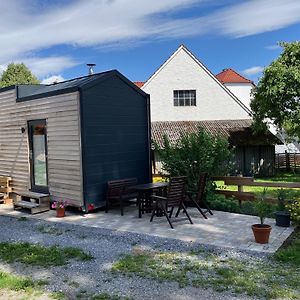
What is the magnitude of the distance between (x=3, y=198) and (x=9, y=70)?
2869 cm

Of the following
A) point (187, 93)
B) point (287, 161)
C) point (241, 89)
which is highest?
point (241, 89)

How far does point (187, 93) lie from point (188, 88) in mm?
395

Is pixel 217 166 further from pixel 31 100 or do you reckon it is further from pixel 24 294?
pixel 24 294

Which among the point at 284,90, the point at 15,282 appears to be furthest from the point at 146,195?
the point at 284,90

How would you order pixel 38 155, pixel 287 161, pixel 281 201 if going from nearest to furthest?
pixel 281 201 < pixel 38 155 < pixel 287 161

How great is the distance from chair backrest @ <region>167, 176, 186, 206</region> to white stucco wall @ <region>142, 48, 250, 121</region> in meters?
19.3

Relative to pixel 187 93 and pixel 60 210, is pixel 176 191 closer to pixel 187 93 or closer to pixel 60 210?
pixel 60 210

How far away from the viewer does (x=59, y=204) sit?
966 cm

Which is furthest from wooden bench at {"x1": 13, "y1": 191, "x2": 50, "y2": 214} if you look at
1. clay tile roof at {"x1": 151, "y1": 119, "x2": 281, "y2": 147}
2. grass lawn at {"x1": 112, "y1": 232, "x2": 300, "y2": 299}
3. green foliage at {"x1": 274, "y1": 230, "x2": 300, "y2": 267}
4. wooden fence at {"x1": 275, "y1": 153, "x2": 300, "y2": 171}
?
wooden fence at {"x1": 275, "y1": 153, "x2": 300, "y2": 171}

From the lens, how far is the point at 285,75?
20609mm

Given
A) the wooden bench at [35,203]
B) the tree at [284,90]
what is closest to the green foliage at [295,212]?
the wooden bench at [35,203]

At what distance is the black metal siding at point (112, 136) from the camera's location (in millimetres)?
9734

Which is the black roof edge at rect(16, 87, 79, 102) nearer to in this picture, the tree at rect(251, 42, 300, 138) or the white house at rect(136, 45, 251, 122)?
the tree at rect(251, 42, 300, 138)

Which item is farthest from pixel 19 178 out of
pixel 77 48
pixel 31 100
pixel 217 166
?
pixel 77 48
